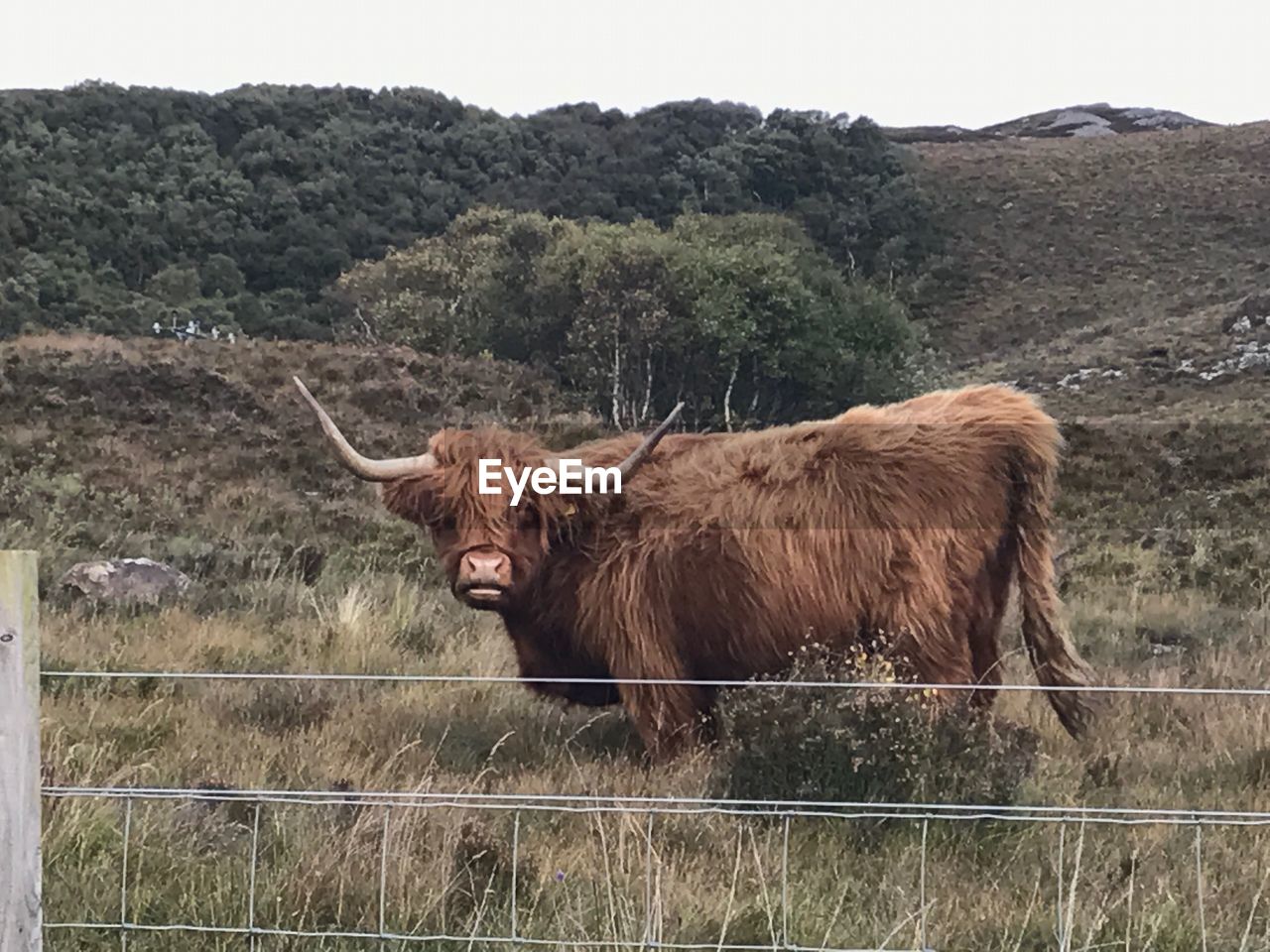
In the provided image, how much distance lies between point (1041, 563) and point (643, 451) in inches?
63.1

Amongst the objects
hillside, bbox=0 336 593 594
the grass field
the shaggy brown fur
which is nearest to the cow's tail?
the shaggy brown fur

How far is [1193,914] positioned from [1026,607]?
1.94 m

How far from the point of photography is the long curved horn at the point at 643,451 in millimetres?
5016

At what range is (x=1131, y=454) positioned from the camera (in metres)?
5.34

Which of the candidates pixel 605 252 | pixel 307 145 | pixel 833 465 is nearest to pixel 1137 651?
pixel 833 465

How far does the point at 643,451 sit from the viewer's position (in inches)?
200

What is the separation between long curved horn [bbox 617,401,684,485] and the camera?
502 centimetres

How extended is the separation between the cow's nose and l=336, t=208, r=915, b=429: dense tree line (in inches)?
34.7

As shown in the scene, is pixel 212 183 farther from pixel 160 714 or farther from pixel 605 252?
pixel 160 714

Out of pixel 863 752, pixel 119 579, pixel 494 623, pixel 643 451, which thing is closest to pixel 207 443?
pixel 119 579

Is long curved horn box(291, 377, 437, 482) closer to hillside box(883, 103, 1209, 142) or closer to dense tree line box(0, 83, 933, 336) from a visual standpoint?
dense tree line box(0, 83, 933, 336)

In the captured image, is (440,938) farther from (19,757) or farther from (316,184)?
(316,184)

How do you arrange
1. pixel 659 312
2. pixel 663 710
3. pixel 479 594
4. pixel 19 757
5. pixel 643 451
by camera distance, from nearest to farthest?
1. pixel 19 757
2. pixel 479 594
3. pixel 663 710
4. pixel 643 451
5. pixel 659 312

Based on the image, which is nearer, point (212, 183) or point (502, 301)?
point (502, 301)
